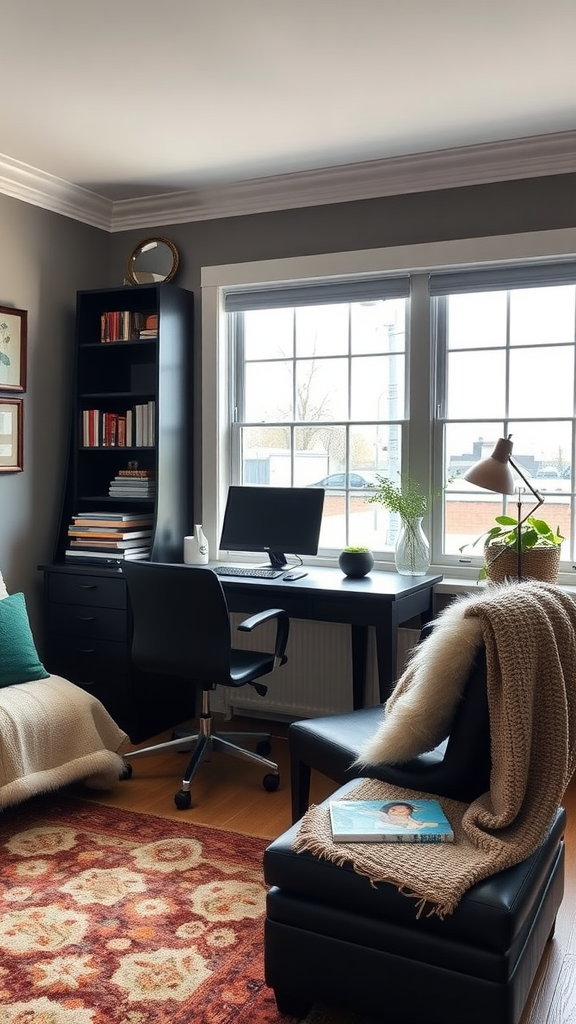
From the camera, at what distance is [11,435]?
158 inches

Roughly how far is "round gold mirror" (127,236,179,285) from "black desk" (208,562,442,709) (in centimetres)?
167

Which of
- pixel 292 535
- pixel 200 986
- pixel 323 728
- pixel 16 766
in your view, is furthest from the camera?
pixel 292 535

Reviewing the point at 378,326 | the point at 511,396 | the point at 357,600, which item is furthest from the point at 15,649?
the point at 511,396

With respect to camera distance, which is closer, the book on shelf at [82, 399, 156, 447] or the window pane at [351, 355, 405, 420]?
the window pane at [351, 355, 405, 420]

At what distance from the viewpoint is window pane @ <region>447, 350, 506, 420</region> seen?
385 cm

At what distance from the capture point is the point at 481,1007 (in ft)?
5.62

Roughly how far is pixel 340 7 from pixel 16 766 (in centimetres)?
261

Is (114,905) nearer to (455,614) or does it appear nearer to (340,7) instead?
(455,614)

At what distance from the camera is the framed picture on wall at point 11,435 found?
13.0 feet

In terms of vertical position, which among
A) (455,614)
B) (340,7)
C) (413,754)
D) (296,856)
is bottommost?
(296,856)

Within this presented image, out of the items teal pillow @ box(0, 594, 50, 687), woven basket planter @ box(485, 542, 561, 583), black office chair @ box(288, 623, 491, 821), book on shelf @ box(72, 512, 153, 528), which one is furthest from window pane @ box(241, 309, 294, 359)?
black office chair @ box(288, 623, 491, 821)

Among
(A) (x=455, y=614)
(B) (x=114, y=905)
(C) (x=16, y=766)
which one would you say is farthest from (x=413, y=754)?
(C) (x=16, y=766)

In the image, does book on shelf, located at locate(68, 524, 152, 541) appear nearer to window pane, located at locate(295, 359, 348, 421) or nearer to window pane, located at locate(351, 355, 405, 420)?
window pane, located at locate(295, 359, 348, 421)

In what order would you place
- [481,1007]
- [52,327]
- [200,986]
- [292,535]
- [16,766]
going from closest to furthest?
[481,1007] → [200,986] → [16,766] → [292,535] → [52,327]
